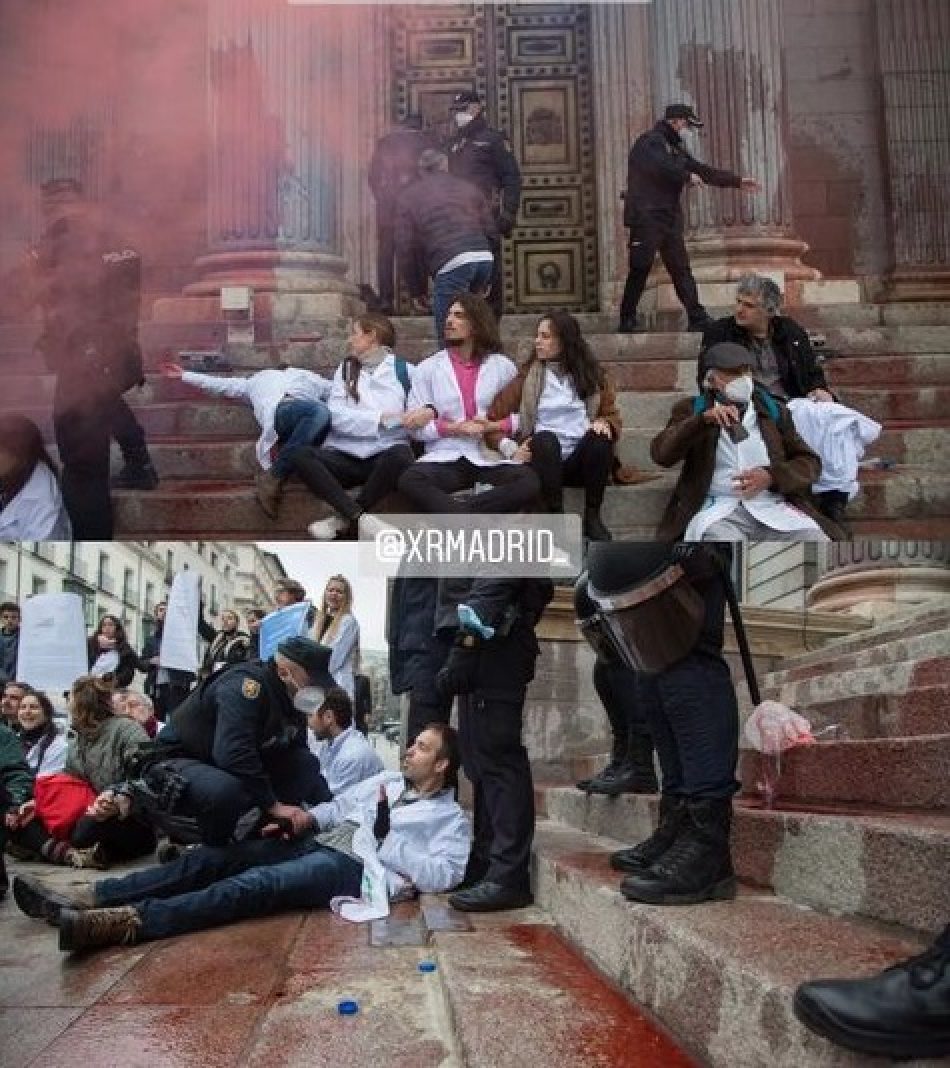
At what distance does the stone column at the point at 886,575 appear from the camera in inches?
84.0

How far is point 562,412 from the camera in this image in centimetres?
211

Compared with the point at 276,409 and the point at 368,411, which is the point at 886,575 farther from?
the point at 276,409

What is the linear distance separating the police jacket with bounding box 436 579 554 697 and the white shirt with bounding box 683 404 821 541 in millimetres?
305

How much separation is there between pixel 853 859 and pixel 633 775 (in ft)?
3.67

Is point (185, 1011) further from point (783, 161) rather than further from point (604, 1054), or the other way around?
point (783, 161)

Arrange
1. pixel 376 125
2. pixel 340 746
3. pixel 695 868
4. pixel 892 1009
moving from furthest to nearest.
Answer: pixel 376 125
pixel 340 746
pixel 695 868
pixel 892 1009

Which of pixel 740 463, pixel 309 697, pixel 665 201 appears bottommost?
pixel 309 697

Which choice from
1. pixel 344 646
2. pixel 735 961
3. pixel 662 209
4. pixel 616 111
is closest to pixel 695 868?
pixel 735 961

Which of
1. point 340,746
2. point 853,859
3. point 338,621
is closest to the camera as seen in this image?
point 853,859

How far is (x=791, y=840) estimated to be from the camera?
152 cm

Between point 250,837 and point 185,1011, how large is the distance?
Answer: 0.71m

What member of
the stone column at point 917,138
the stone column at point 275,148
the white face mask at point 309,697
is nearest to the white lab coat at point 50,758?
the white face mask at point 309,697

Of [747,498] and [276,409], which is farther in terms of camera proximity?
[276,409]

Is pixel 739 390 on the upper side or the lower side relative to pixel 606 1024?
upper
